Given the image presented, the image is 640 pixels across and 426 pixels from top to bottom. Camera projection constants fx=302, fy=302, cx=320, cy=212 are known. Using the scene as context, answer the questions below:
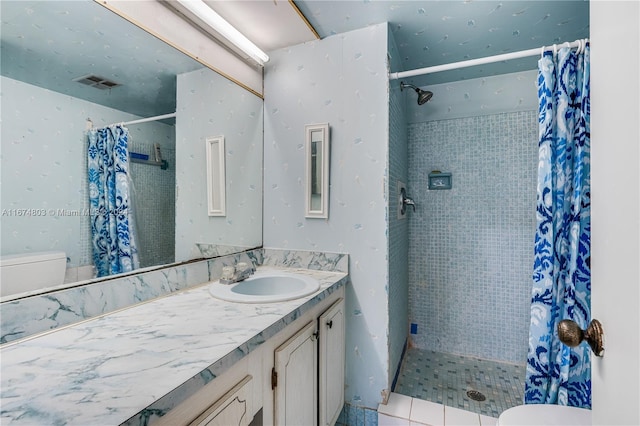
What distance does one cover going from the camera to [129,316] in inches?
42.1

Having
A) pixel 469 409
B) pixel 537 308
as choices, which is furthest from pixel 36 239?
pixel 469 409

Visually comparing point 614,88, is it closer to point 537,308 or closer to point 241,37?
point 537,308

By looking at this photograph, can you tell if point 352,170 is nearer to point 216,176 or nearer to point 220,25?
point 216,176

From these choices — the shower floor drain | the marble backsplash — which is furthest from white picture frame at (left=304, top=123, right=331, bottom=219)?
the shower floor drain

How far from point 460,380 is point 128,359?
A: 2.16 m

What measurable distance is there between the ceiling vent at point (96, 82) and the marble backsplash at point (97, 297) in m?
0.71

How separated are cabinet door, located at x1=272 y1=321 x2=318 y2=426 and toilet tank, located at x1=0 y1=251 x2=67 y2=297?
774 millimetres

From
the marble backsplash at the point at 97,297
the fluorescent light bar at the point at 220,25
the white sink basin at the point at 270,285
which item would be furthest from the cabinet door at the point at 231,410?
the fluorescent light bar at the point at 220,25

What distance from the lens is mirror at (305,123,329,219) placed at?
1.80 m

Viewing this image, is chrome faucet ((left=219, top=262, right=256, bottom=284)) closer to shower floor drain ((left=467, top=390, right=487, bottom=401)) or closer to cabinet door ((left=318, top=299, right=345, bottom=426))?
cabinet door ((left=318, top=299, right=345, bottom=426))

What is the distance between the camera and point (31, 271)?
925 mm

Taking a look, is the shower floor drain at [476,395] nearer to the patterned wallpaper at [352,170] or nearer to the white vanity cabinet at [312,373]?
the patterned wallpaper at [352,170]

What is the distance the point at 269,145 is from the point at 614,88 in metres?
1.70

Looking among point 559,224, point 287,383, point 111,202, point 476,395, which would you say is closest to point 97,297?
point 111,202
